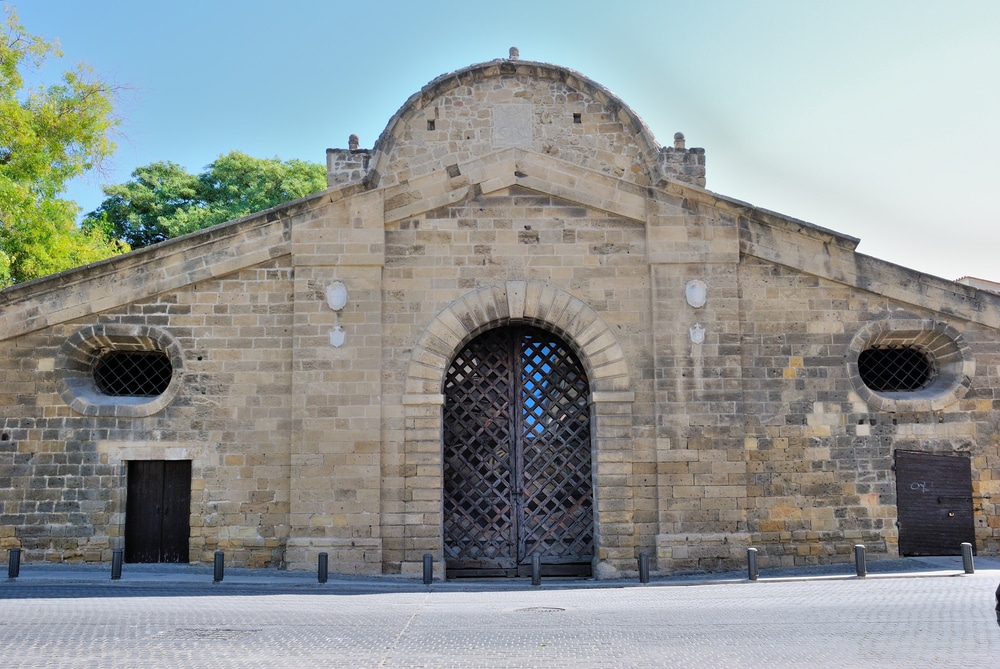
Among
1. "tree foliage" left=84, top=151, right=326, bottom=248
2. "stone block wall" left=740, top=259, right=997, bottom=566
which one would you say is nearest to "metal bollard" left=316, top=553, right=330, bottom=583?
"stone block wall" left=740, top=259, right=997, bottom=566

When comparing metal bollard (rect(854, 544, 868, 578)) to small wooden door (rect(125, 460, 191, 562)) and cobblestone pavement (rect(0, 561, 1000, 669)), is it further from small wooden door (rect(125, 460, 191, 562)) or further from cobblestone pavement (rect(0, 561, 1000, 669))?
small wooden door (rect(125, 460, 191, 562))

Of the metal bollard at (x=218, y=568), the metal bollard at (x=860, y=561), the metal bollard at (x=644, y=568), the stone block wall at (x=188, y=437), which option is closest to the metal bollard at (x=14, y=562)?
the stone block wall at (x=188, y=437)

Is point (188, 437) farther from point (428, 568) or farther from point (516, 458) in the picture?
point (516, 458)

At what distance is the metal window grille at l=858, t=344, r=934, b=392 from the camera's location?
616 inches

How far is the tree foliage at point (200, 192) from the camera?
30.7 metres

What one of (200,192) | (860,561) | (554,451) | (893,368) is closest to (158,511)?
(554,451)

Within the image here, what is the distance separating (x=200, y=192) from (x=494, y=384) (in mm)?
20346

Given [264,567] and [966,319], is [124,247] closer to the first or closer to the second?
→ [264,567]

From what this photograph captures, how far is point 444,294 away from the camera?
14719mm

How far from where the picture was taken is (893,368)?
15.7m

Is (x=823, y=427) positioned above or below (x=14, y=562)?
above

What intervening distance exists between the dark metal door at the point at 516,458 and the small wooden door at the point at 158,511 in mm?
4066

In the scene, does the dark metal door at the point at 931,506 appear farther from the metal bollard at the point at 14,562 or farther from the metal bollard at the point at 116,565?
the metal bollard at the point at 14,562

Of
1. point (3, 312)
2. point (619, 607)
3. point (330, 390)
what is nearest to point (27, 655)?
point (619, 607)
